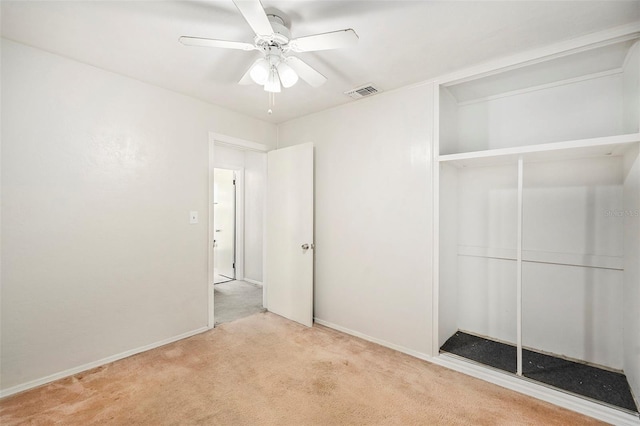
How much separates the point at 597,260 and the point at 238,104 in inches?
143

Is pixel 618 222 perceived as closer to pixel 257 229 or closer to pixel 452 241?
pixel 452 241

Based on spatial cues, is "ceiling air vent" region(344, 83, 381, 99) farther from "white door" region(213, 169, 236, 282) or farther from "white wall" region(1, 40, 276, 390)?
"white door" region(213, 169, 236, 282)

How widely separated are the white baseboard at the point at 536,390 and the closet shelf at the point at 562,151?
1702 mm

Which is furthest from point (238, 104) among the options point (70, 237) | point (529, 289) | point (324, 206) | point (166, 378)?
point (529, 289)

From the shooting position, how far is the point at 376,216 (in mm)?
2887

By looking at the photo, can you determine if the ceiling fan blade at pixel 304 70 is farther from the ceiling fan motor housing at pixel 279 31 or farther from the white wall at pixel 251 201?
the white wall at pixel 251 201

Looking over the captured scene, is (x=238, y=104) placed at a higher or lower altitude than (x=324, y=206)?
higher

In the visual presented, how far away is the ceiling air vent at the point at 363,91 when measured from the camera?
8.81ft

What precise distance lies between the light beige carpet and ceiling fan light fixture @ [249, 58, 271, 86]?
2193 millimetres

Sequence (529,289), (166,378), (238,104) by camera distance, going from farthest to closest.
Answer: (238,104) < (529,289) < (166,378)

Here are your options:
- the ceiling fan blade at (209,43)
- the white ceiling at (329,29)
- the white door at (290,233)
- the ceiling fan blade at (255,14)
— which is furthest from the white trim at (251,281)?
the ceiling fan blade at (255,14)

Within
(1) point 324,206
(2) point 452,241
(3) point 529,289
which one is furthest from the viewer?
(1) point 324,206

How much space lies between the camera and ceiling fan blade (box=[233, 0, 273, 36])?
4.30 ft

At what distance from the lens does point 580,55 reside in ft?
6.86
